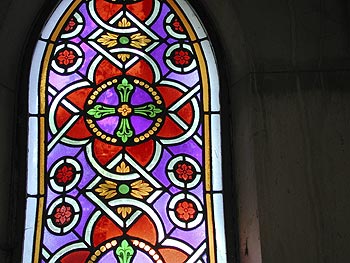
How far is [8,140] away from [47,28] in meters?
0.63

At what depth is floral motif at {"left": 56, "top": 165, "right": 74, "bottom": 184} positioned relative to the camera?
3.16 m

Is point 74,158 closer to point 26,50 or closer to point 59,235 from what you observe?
point 59,235

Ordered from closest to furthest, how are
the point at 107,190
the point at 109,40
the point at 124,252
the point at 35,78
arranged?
the point at 124,252 < the point at 107,190 < the point at 35,78 < the point at 109,40

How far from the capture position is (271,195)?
2939 mm

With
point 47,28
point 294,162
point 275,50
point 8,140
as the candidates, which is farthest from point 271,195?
point 47,28

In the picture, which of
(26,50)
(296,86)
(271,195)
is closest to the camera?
(271,195)

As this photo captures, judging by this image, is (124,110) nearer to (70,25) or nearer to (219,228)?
(70,25)

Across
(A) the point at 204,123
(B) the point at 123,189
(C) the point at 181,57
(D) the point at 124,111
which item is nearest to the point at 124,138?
(D) the point at 124,111

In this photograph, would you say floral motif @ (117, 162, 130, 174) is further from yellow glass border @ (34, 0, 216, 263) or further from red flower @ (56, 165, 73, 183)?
yellow glass border @ (34, 0, 216, 263)

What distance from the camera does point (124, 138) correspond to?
10.7 feet

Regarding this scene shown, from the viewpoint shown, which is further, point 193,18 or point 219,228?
point 193,18

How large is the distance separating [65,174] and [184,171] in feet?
1.68

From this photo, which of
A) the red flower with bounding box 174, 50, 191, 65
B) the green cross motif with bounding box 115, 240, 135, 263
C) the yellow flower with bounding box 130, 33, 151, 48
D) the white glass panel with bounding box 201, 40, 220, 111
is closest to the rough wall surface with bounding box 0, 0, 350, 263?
the white glass panel with bounding box 201, 40, 220, 111

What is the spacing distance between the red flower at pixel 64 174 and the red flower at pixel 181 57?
2.38ft
